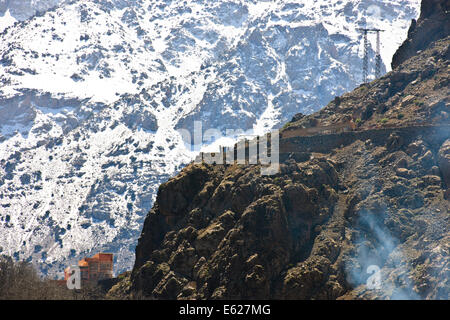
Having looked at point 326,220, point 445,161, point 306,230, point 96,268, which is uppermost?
point 445,161

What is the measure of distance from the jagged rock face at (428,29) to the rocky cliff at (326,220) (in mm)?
10741

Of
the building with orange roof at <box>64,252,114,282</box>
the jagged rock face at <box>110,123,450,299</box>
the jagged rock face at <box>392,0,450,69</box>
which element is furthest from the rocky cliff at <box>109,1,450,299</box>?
the building with orange roof at <box>64,252,114,282</box>

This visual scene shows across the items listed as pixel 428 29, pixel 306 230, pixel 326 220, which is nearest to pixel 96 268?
pixel 306 230

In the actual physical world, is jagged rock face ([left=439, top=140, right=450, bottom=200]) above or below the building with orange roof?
above

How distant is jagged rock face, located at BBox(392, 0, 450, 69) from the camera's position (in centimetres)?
14250

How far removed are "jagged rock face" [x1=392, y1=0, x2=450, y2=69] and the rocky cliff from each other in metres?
10.7

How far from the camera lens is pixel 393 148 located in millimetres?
119562

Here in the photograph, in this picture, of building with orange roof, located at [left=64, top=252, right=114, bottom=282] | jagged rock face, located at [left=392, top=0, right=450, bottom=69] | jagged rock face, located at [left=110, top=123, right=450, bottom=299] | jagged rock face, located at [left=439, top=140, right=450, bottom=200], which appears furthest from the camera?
building with orange roof, located at [left=64, top=252, right=114, bottom=282]

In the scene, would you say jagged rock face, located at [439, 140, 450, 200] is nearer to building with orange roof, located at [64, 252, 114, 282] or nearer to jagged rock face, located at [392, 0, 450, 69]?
jagged rock face, located at [392, 0, 450, 69]

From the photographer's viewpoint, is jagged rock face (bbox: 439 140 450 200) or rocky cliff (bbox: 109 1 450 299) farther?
jagged rock face (bbox: 439 140 450 200)

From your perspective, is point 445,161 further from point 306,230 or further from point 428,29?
point 428,29

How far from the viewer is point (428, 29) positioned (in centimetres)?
14425

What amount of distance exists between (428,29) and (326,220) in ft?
161
